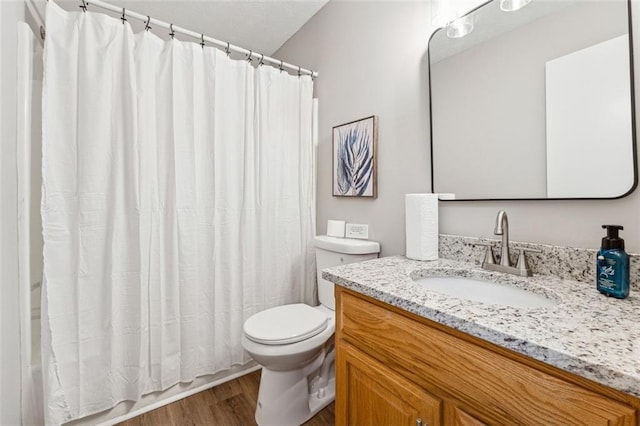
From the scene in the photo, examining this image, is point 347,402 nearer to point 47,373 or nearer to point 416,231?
point 416,231

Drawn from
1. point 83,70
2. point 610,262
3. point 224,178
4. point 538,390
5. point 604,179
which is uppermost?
point 83,70

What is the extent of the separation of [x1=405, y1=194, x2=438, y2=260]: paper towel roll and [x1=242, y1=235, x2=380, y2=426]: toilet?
1.22 feet

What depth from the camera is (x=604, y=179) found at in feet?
2.85

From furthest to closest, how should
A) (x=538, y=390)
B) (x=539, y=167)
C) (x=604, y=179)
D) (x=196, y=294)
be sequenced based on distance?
1. (x=196, y=294)
2. (x=539, y=167)
3. (x=604, y=179)
4. (x=538, y=390)

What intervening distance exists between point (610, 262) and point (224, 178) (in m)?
1.62

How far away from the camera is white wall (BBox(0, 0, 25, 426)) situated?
3.10 feet

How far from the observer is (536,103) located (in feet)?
3.29

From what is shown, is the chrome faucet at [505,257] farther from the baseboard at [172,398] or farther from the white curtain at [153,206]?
the baseboard at [172,398]

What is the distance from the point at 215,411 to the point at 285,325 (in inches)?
25.0

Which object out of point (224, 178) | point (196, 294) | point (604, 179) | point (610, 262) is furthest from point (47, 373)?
point (604, 179)

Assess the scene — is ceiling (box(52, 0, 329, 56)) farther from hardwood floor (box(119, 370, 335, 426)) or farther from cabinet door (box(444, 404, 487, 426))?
hardwood floor (box(119, 370, 335, 426))

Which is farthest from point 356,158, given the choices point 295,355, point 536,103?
point 295,355

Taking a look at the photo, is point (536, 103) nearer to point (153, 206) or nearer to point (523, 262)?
point (523, 262)

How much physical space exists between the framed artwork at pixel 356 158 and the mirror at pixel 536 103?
0.37m
